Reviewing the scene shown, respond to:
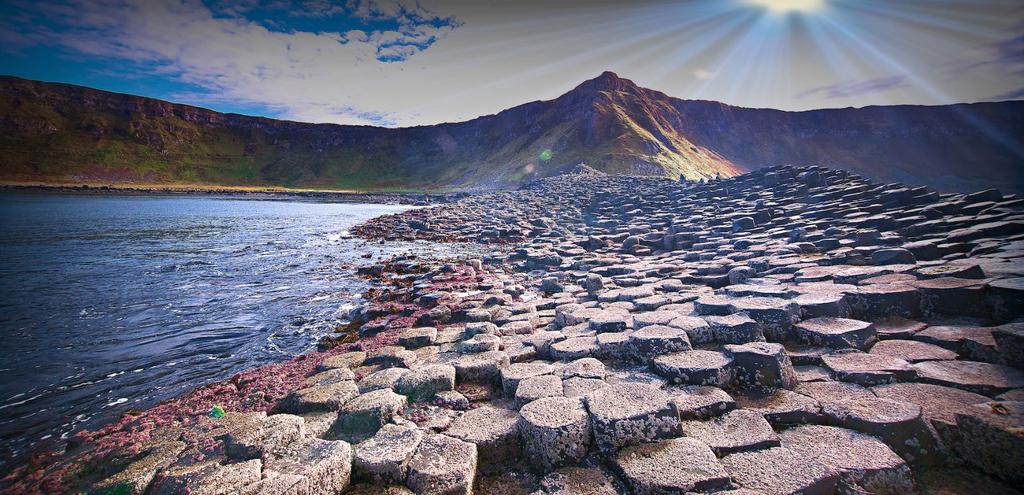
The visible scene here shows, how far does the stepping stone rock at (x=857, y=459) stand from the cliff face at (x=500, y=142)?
67.0m

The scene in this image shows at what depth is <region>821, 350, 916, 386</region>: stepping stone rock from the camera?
3.49m

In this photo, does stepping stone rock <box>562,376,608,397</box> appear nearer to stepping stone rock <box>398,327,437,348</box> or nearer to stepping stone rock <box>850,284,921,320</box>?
stepping stone rock <box>398,327,437,348</box>

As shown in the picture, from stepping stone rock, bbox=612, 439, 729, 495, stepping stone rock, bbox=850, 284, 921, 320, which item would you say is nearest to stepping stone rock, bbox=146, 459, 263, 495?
stepping stone rock, bbox=612, 439, 729, 495

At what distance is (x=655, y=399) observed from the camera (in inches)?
130

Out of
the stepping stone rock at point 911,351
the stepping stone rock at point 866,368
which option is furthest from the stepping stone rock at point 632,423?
the stepping stone rock at point 911,351

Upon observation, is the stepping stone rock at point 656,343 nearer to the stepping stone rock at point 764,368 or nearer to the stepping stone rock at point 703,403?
the stepping stone rock at point 764,368

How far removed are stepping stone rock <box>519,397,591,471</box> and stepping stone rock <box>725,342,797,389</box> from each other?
176 cm

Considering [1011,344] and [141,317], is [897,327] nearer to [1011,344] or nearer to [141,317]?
[1011,344]

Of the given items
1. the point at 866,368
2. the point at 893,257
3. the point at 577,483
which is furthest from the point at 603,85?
the point at 577,483

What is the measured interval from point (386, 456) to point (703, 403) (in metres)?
2.74

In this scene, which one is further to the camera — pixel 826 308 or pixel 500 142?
pixel 500 142

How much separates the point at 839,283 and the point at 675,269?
3.50 m

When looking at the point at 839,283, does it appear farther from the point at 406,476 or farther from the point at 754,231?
the point at 754,231

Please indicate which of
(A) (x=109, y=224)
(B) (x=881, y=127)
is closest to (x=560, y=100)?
(B) (x=881, y=127)
